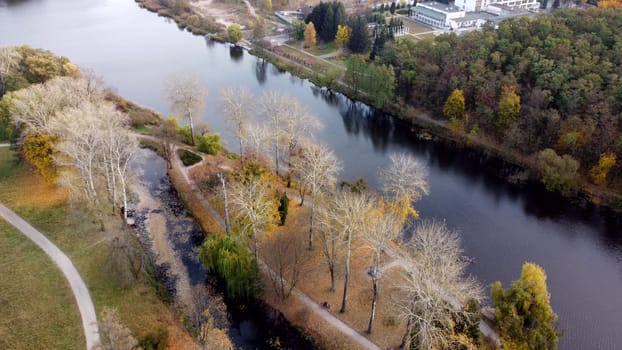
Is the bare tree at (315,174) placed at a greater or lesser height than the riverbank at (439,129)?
greater

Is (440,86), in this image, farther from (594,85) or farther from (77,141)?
(77,141)

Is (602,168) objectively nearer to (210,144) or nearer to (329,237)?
(329,237)

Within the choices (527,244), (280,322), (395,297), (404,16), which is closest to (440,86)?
(527,244)

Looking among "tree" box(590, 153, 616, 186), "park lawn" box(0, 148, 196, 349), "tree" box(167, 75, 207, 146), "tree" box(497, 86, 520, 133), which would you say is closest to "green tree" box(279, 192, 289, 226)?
"park lawn" box(0, 148, 196, 349)

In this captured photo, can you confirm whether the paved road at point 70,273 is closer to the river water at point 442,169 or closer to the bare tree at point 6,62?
the bare tree at point 6,62

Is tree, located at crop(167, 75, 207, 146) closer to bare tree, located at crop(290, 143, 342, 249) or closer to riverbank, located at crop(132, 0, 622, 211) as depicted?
bare tree, located at crop(290, 143, 342, 249)

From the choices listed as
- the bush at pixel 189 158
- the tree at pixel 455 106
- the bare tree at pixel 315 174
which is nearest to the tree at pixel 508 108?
the tree at pixel 455 106
